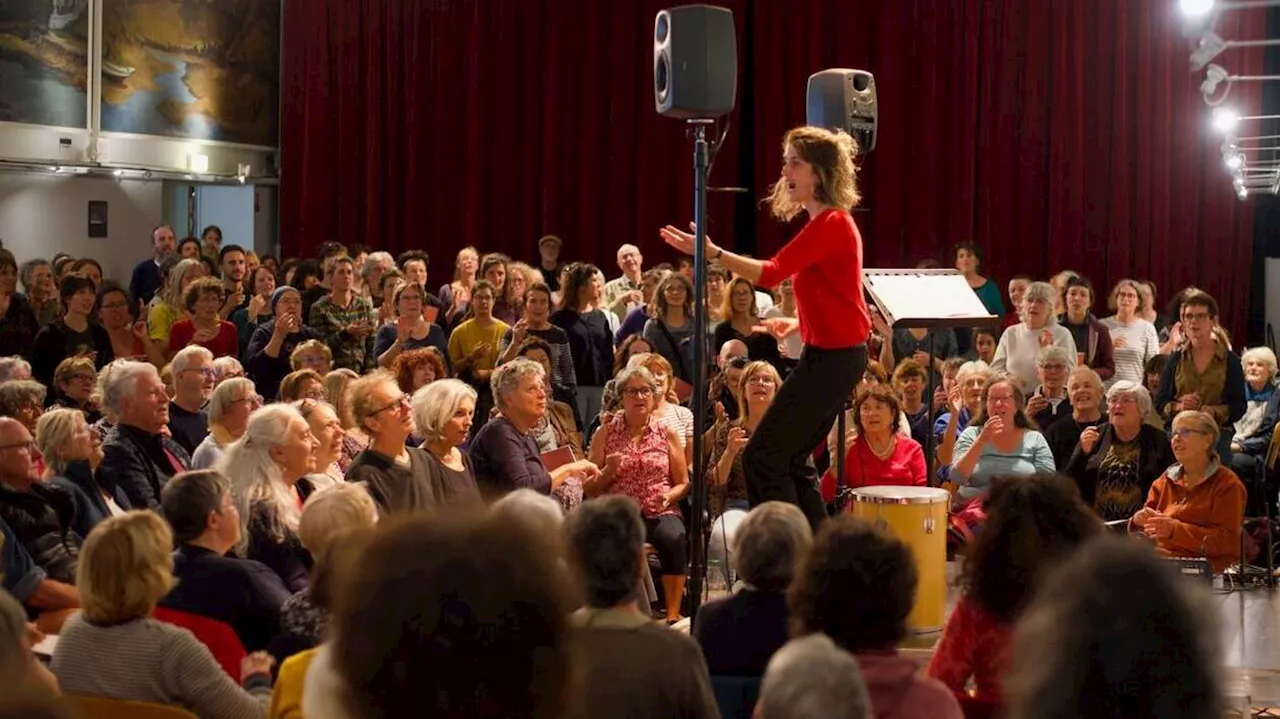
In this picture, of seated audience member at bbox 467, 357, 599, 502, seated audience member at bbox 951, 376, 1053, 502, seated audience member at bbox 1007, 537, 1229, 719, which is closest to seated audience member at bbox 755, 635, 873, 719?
seated audience member at bbox 1007, 537, 1229, 719

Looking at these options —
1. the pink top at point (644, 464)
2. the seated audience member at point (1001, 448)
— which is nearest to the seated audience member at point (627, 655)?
the pink top at point (644, 464)

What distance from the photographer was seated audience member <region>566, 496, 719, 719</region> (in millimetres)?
2801

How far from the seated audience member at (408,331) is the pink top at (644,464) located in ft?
6.70

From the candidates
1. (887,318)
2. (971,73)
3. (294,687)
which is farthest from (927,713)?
(971,73)

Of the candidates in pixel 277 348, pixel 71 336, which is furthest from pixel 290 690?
pixel 71 336

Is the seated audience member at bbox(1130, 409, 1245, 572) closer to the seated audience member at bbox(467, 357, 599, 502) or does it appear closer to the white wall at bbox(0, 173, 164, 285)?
the seated audience member at bbox(467, 357, 599, 502)

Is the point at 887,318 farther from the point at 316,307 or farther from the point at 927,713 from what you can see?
the point at 316,307

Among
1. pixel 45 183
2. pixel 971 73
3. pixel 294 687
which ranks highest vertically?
pixel 971 73

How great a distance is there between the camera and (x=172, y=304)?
9.23 m

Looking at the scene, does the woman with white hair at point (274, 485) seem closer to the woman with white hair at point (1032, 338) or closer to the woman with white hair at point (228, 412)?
the woman with white hair at point (228, 412)

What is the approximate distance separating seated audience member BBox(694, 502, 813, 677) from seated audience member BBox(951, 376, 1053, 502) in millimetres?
3436

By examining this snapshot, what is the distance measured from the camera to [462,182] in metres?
14.5

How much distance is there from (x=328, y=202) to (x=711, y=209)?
3.55 meters

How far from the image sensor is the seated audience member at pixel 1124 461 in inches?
255
